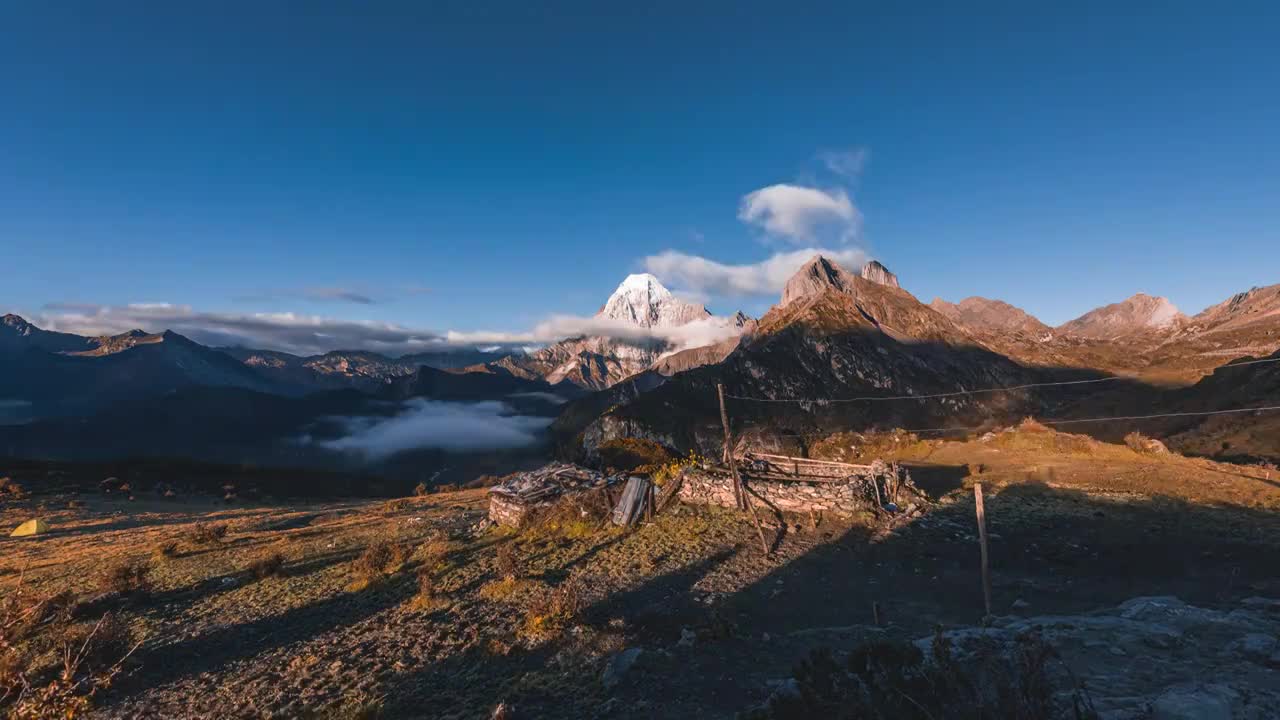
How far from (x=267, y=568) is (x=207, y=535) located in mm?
8896

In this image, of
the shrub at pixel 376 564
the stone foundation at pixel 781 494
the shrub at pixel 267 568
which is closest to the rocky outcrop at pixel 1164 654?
the stone foundation at pixel 781 494

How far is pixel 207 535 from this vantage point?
2372 centimetres

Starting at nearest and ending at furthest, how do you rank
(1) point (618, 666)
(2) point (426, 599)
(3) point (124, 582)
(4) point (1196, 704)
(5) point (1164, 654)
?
(4) point (1196, 704), (5) point (1164, 654), (1) point (618, 666), (2) point (426, 599), (3) point (124, 582)

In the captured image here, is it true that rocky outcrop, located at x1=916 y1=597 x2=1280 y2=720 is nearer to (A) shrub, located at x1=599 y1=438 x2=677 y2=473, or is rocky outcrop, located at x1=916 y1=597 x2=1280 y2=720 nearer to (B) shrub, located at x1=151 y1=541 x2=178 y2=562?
(A) shrub, located at x1=599 y1=438 x2=677 y2=473

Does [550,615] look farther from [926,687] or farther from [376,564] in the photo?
[376,564]

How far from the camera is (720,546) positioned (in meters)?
18.8

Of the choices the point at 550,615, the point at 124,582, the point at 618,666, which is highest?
the point at 618,666

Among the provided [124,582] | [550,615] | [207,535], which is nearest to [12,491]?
[207,535]

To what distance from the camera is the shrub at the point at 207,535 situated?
2331cm

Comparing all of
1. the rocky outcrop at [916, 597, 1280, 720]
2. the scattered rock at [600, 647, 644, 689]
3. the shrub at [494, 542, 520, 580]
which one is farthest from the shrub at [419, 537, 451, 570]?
the rocky outcrop at [916, 597, 1280, 720]

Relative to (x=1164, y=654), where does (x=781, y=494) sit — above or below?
below

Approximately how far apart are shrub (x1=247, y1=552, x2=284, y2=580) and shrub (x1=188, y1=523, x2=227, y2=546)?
771cm

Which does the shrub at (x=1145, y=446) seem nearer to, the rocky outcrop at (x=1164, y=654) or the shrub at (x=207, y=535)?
the rocky outcrop at (x=1164, y=654)

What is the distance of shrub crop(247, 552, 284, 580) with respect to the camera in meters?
18.0
